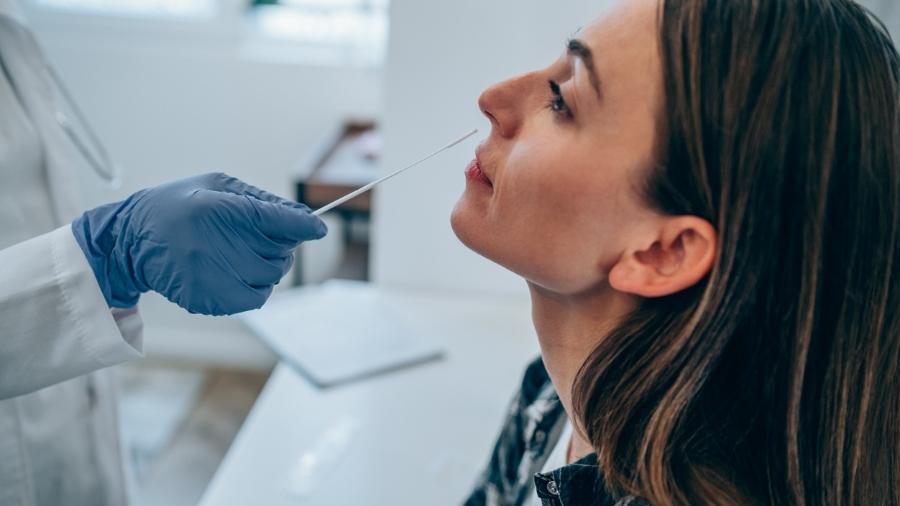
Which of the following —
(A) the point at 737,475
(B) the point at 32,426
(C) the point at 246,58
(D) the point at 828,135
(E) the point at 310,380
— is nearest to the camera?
(D) the point at 828,135

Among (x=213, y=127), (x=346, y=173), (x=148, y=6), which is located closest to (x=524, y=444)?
(x=346, y=173)

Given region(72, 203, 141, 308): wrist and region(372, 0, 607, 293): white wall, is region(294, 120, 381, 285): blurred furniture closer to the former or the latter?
region(372, 0, 607, 293): white wall

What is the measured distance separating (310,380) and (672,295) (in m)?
0.73

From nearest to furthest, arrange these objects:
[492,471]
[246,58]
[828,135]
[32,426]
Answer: [828,135] < [32,426] < [492,471] < [246,58]

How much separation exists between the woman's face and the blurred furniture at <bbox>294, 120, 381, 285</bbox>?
1.20 m

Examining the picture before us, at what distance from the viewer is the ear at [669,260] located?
760 millimetres

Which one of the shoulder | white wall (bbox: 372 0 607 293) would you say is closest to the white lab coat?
the shoulder

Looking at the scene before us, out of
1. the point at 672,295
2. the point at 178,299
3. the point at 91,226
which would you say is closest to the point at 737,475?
the point at 672,295

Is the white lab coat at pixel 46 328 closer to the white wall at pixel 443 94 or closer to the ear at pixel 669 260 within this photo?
the ear at pixel 669 260

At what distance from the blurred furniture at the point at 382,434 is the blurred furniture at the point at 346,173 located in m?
0.62

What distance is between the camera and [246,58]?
2.41 meters

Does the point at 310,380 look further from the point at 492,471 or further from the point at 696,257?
the point at 696,257

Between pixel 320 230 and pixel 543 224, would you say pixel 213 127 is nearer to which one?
pixel 320 230

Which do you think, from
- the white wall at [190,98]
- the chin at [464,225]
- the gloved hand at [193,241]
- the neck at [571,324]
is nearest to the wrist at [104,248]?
the gloved hand at [193,241]
